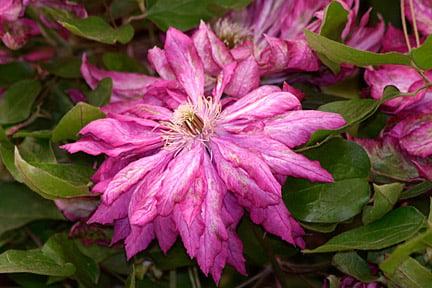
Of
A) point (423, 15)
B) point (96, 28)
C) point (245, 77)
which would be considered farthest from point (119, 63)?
point (423, 15)

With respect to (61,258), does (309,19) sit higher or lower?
higher

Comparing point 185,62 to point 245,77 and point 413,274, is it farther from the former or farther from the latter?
point 413,274

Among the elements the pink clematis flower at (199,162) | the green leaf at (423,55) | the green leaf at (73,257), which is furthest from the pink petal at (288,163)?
the green leaf at (73,257)

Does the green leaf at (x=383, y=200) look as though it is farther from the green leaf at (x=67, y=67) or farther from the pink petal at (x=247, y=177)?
the green leaf at (x=67, y=67)

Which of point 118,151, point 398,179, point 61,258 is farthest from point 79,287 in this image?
point 398,179

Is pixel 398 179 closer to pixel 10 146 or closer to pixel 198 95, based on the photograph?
pixel 198 95

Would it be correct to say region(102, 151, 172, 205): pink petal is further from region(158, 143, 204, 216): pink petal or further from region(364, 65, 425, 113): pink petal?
region(364, 65, 425, 113): pink petal

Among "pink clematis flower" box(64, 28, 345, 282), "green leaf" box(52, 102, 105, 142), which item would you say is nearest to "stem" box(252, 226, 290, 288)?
"pink clematis flower" box(64, 28, 345, 282)
